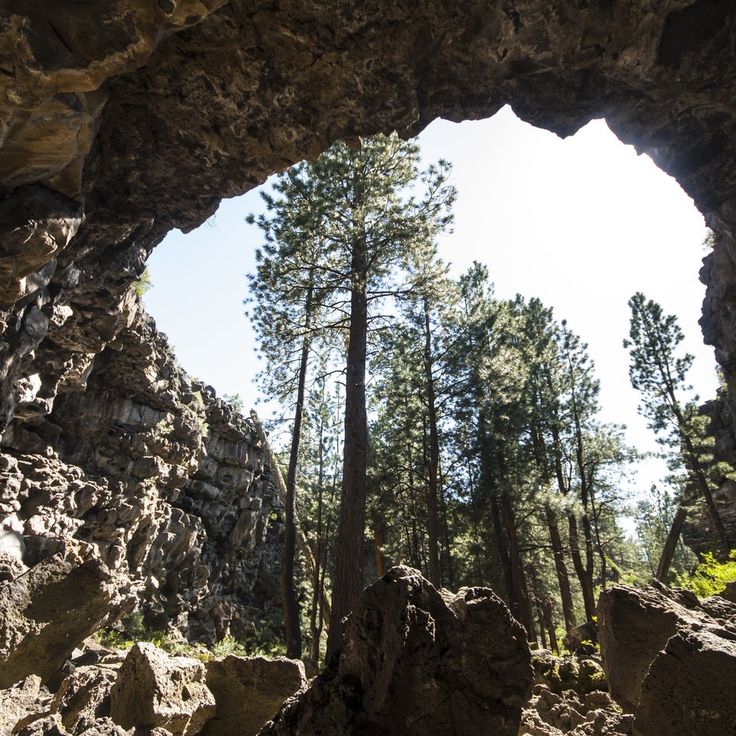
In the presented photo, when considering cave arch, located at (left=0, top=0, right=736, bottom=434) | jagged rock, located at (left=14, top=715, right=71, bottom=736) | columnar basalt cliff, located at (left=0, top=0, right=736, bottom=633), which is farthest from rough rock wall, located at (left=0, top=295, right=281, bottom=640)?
jagged rock, located at (left=14, top=715, right=71, bottom=736)

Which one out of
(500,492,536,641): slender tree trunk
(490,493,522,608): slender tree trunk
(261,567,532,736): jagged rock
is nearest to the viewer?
(261,567,532,736): jagged rock

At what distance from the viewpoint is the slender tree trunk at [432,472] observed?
1338cm

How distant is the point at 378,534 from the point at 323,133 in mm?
18254

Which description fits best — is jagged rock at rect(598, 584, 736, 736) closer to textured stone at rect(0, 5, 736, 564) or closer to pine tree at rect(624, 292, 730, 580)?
textured stone at rect(0, 5, 736, 564)

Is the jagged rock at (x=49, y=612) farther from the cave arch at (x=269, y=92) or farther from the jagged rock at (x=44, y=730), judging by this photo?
the cave arch at (x=269, y=92)

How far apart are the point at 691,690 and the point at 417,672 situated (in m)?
1.56

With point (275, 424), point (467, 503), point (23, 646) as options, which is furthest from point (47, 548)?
point (467, 503)

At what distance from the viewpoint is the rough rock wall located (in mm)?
13992

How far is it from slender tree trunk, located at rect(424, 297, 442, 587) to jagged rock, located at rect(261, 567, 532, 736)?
29.3 feet

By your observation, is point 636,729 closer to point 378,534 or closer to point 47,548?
point 47,548

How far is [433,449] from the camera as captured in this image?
14805mm

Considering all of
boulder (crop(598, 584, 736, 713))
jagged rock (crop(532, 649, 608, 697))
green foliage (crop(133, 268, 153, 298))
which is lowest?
jagged rock (crop(532, 649, 608, 697))

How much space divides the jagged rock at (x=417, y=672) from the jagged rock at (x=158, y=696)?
5.53ft

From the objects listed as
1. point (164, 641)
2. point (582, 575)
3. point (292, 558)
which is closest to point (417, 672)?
point (292, 558)
